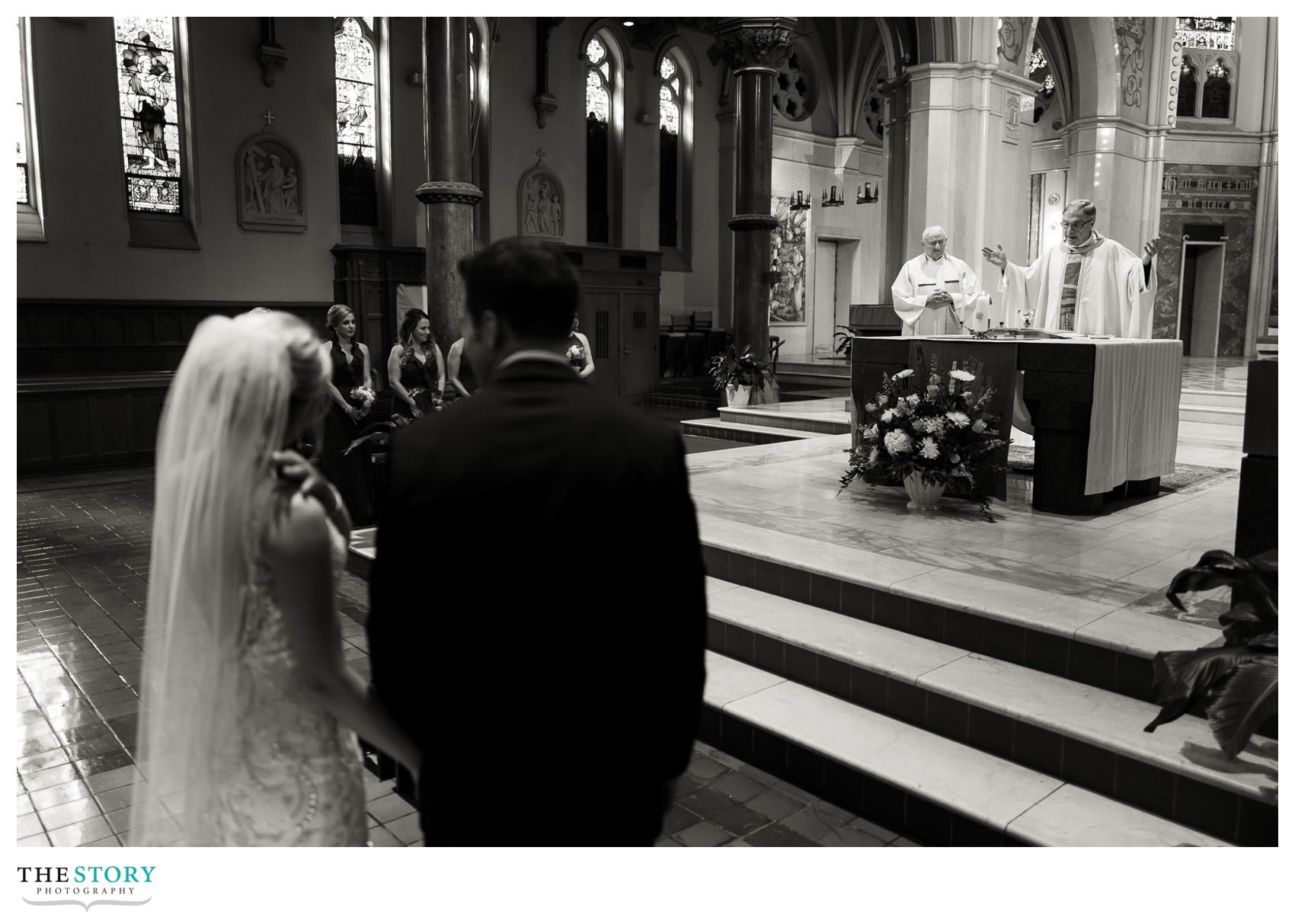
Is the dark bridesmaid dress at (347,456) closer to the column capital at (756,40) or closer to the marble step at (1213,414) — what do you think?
the column capital at (756,40)

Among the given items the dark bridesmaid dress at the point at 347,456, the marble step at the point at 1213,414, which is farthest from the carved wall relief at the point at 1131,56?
the dark bridesmaid dress at the point at 347,456

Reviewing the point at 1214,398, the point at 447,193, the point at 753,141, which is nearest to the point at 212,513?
the point at 447,193

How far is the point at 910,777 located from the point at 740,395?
31.2ft

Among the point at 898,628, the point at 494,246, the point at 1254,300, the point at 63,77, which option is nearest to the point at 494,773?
the point at 494,246

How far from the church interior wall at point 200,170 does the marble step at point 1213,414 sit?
36.1ft

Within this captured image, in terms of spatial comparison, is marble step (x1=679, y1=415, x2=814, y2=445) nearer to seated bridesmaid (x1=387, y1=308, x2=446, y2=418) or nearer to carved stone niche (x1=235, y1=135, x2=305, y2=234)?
seated bridesmaid (x1=387, y1=308, x2=446, y2=418)

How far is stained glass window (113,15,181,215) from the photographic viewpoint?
38.2 ft

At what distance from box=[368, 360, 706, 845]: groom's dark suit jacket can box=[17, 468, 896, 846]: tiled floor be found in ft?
4.14

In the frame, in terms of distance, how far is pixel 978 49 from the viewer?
11.6 meters

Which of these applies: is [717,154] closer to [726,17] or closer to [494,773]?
[726,17]

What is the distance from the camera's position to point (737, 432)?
1124 cm

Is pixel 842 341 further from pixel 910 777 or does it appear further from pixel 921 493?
pixel 910 777

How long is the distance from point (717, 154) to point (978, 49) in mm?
7428

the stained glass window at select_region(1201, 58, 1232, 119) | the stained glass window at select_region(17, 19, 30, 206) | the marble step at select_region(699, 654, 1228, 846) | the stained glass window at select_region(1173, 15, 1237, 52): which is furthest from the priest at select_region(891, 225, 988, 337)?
the stained glass window at select_region(1201, 58, 1232, 119)
